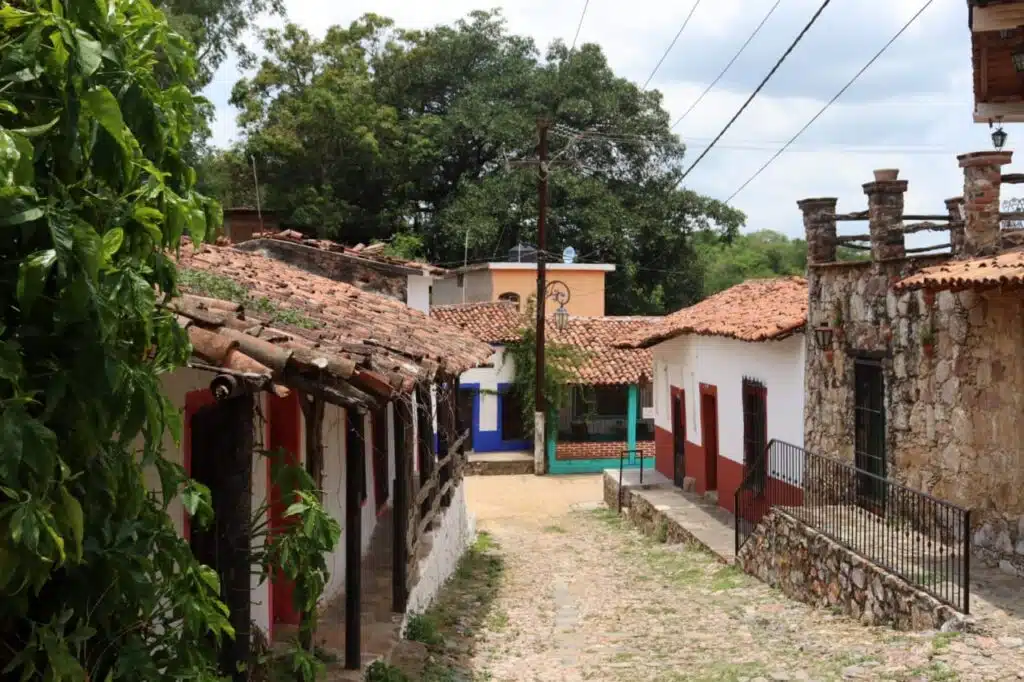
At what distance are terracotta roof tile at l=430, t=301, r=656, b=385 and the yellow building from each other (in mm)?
3416

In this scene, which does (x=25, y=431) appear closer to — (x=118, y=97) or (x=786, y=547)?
(x=118, y=97)

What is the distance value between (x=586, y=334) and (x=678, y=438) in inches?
366

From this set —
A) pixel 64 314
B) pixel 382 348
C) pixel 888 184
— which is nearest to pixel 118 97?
pixel 64 314

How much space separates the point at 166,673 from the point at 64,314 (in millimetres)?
1384

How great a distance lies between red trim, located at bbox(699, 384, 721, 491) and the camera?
64.4ft

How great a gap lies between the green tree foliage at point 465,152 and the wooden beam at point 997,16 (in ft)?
95.3

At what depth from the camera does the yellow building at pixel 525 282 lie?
35.4m

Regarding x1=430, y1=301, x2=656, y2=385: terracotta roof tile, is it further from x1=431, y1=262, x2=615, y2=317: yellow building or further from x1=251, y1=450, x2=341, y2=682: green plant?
x1=251, y1=450, x2=341, y2=682: green plant

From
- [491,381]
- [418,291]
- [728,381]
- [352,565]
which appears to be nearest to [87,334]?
[352,565]

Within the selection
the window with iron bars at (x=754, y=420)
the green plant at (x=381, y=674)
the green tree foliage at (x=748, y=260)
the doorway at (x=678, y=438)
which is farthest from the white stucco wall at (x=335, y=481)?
the green tree foliage at (x=748, y=260)

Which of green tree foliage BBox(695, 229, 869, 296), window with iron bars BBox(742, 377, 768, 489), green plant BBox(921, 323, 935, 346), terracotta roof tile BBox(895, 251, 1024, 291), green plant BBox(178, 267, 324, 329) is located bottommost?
window with iron bars BBox(742, 377, 768, 489)

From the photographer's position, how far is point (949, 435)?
11.4 meters

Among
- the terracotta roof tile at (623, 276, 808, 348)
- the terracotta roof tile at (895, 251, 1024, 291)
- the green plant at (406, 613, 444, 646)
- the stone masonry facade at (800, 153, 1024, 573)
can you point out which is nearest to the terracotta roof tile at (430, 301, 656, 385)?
the terracotta roof tile at (623, 276, 808, 348)

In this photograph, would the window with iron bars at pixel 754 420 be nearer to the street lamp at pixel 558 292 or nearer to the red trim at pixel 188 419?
the red trim at pixel 188 419
